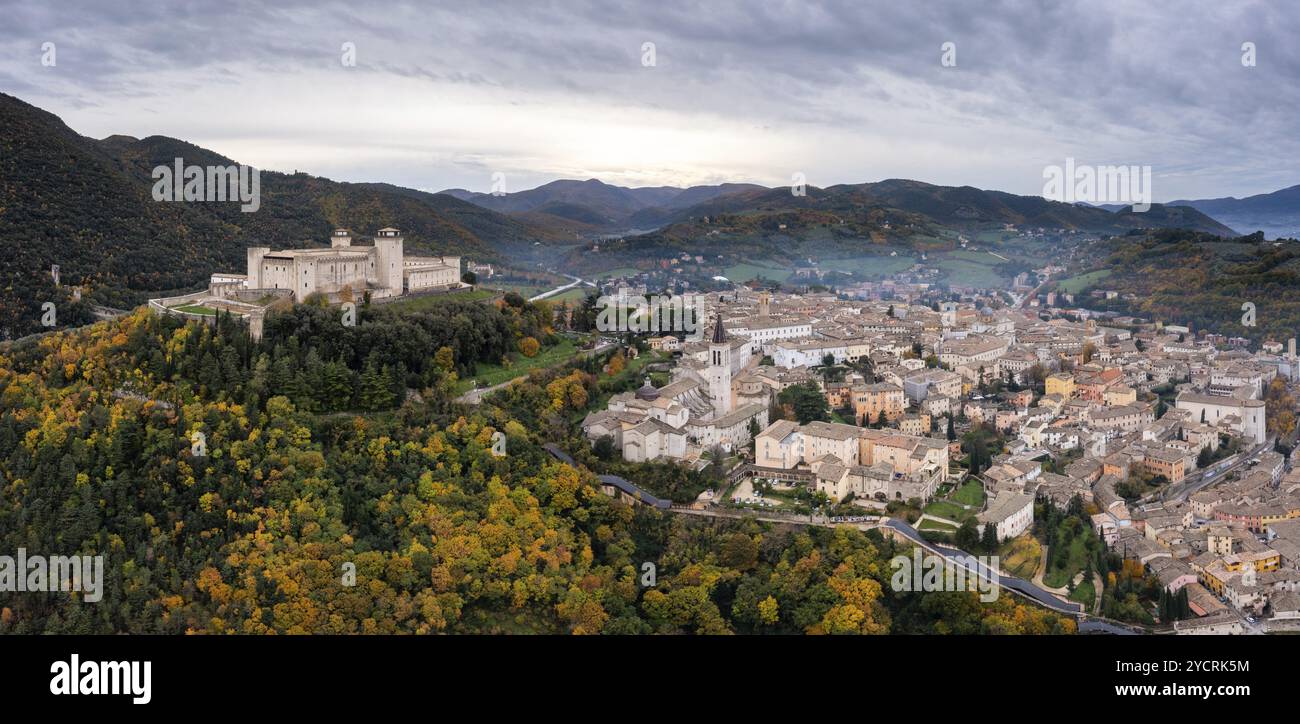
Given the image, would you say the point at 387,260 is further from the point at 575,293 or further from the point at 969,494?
the point at 575,293

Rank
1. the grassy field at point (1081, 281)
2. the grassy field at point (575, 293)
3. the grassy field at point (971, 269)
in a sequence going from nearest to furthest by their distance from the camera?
the grassy field at point (575, 293) < the grassy field at point (1081, 281) < the grassy field at point (971, 269)

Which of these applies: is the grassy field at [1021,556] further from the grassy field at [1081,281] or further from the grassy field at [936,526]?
the grassy field at [1081,281]

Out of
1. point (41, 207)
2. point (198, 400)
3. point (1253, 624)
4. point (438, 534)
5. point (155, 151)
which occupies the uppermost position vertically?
point (155, 151)

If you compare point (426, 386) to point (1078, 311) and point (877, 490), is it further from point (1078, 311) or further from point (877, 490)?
point (1078, 311)

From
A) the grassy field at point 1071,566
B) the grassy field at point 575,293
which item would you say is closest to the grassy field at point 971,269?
the grassy field at point 575,293

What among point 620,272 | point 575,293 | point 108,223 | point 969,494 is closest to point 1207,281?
point 575,293
